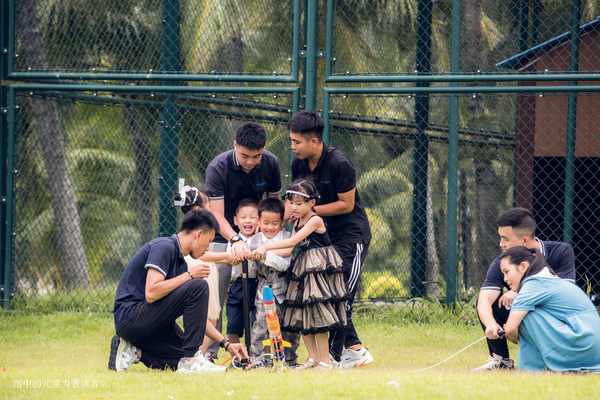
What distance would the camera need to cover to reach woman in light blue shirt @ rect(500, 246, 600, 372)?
4.52 m

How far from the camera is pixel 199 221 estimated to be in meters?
4.96

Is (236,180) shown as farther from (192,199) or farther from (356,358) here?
(356,358)

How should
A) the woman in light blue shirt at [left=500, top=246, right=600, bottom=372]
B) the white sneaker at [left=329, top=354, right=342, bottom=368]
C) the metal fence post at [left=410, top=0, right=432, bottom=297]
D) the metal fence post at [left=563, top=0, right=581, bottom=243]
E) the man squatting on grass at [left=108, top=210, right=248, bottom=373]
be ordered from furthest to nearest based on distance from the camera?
1. the metal fence post at [left=410, top=0, right=432, bottom=297]
2. the metal fence post at [left=563, top=0, right=581, bottom=243]
3. the white sneaker at [left=329, top=354, right=342, bottom=368]
4. the man squatting on grass at [left=108, top=210, right=248, bottom=373]
5. the woman in light blue shirt at [left=500, top=246, right=600, bottom=372]

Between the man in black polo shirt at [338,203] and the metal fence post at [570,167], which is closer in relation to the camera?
the man in black polo shirt at [338,203]

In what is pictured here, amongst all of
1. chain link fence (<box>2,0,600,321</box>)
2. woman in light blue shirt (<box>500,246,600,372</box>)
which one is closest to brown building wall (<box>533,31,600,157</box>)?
chain link fence (<box>2,0,600,321</box>)

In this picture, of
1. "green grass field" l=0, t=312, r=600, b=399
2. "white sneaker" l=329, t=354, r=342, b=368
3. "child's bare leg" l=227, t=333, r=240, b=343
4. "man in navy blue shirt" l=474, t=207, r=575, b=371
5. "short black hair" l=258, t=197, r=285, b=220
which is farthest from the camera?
"child's bare leg" l=227, t=333, r=240, b=343

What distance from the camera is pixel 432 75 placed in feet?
22.4

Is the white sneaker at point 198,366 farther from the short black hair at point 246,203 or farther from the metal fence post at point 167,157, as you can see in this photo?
the metal fence post at point 167,157

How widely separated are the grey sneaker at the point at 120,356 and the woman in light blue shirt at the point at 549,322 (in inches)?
95.5

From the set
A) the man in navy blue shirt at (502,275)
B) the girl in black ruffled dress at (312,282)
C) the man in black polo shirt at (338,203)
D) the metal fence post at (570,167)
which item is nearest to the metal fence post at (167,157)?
the man in black polo shirt at (338,203)

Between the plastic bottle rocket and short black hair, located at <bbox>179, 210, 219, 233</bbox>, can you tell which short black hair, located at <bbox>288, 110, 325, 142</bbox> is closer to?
short black hair, located at <bbox>179, 210, 219, 233</bbox>

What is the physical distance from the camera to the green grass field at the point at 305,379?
3863 mm

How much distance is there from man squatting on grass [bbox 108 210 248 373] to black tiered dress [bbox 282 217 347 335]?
0.49 m

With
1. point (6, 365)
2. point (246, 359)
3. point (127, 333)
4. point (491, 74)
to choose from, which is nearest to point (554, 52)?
point (491, 74)
